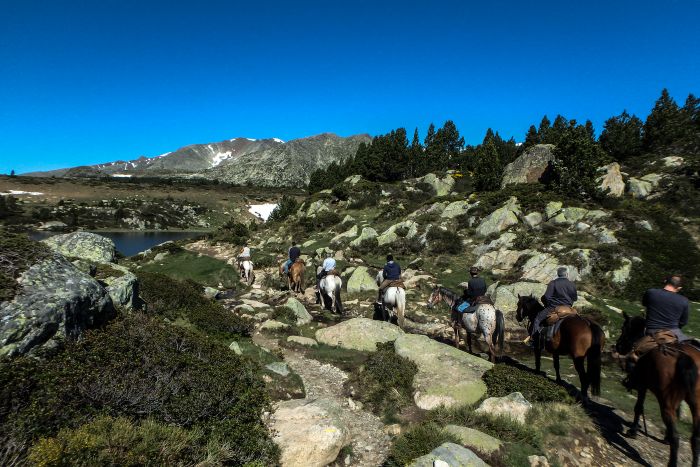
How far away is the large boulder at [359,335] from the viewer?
532 inches

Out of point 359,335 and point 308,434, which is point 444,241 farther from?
point 308,434

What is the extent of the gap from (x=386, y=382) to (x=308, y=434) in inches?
135

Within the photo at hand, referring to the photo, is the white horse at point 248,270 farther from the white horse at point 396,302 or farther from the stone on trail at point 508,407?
the stone on trail at point 508,407

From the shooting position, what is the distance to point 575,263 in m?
22.9

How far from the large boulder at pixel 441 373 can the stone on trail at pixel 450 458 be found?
8.65ft

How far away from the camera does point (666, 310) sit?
26.9 ft

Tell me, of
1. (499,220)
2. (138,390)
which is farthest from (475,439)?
(499,220)

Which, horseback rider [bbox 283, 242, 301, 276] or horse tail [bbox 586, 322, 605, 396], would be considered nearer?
horse tail [bbox 586, 322, 605, 396]

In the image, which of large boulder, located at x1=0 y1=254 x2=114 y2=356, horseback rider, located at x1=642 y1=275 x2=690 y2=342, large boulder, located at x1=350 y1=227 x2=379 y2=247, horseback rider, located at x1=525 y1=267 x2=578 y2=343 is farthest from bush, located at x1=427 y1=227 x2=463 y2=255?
large boulder, located at x1=0 y1=254 x2=114 y2=356

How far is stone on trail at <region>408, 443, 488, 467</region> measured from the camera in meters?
6.18

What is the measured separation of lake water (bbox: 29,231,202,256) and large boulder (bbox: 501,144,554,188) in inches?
2460

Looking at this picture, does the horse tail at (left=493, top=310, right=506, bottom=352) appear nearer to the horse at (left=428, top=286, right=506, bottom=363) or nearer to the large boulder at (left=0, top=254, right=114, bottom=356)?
the horse at (left=428, top=286, right=506, bottom=363)

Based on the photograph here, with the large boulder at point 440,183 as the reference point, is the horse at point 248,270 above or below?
below

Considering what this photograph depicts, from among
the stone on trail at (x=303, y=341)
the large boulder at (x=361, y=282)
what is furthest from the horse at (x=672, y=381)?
the large boulder at (x=361, y=282)
